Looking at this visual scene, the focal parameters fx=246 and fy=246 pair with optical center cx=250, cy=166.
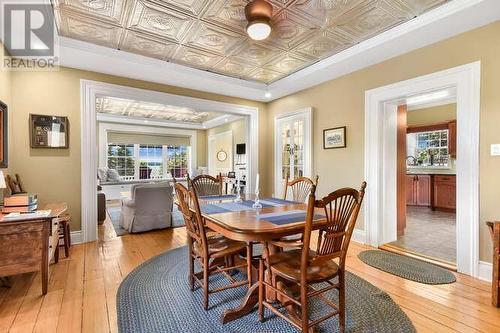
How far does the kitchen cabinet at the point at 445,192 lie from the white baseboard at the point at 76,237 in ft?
24.0

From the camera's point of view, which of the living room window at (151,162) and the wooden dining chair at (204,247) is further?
the living room window at (151,162)

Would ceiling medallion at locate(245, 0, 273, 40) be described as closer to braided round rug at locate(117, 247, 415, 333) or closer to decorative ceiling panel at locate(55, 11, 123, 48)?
decorative ceiling panel at locate(55, 11, 123, 48)

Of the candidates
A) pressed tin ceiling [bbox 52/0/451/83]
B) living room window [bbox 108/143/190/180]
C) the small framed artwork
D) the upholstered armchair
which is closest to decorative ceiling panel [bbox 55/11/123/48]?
pressed tin ceiling [bbox 52/0/451/83]

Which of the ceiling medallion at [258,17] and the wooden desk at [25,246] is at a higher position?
the ceiling medallion at [258,17]

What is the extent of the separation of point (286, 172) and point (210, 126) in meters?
4.92

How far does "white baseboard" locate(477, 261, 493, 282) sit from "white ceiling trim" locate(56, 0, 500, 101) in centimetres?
239

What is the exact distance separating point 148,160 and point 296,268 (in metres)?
8.40

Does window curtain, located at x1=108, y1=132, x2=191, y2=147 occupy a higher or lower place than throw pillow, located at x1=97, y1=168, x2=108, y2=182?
higher

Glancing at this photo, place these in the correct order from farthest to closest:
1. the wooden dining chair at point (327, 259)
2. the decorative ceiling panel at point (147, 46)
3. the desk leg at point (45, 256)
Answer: the decorative ceiling panel at point (147, 46) → the desk leg at point (45, 256) → the wooden dining chair at point (327, 259)

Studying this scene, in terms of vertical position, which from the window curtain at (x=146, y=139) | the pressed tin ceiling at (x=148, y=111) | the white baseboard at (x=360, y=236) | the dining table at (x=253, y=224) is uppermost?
the pressed tin ceiling at (x=148, y=111)

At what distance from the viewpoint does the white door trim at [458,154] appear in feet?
8.23

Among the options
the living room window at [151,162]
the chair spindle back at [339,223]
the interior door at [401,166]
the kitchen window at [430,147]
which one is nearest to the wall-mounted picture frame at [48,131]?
the chair spindle back at [339,223]

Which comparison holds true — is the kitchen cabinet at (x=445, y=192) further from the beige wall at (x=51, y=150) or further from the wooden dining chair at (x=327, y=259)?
the beige wall at (x=51, y=150)

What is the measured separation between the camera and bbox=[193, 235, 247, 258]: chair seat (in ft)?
6.37
